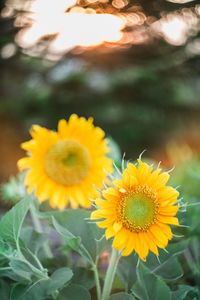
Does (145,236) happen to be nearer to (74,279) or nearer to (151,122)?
(74,279)

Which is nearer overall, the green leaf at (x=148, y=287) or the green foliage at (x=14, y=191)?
the green leaf at (x=148, y=287)

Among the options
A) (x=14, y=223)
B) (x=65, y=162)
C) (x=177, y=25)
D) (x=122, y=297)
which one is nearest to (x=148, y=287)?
(x=122, y=297)

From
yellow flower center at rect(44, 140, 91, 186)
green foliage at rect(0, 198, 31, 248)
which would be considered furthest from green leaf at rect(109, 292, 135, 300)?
yellow flower center at rect(44, 140, 91, 186)

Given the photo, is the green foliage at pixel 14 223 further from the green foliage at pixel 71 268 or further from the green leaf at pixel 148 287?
the green leaf at pixel 148 287

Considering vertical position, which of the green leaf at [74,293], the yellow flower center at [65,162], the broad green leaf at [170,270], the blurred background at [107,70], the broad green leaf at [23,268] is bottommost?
the green leaf at [74,293]

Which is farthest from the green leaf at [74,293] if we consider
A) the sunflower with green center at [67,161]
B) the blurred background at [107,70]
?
the blurred background at [107,70]
